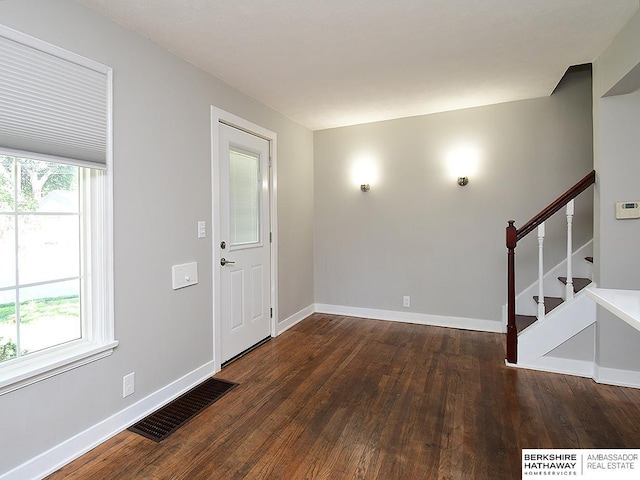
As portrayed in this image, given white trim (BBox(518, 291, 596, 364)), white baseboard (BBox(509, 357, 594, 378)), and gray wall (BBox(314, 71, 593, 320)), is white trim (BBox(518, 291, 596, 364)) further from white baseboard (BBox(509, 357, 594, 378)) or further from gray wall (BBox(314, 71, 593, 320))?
gray wall (BBox(314, 71, 593, 320))

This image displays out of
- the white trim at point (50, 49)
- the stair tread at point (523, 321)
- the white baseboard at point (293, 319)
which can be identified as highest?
the white trim at point (50, 49)

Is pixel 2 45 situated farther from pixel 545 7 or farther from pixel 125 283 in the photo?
pixel 545 7

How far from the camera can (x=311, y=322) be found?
13.9 ft

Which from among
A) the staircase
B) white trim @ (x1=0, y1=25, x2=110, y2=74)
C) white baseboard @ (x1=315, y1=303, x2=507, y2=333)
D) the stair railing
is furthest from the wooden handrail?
white trim @ (x1=0, y1=25, x2=110, y2=74)

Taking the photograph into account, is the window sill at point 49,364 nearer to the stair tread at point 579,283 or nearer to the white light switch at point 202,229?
the white light switch at point 202,229

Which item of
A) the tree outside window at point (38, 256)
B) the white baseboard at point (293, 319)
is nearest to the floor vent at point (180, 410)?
the tree outside window at point (38, 256)

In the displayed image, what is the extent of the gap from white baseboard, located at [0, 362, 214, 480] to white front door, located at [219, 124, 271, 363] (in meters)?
0.52

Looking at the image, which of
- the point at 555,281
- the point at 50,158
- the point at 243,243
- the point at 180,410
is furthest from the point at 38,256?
the point at 555,281

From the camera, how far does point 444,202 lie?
155 inches

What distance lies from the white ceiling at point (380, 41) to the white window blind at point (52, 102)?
0.41 metres

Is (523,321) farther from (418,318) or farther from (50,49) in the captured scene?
(50,49)

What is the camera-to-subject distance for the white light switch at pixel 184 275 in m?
2.45

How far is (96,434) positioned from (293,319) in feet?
7.95

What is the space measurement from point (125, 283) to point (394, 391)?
202 cm
